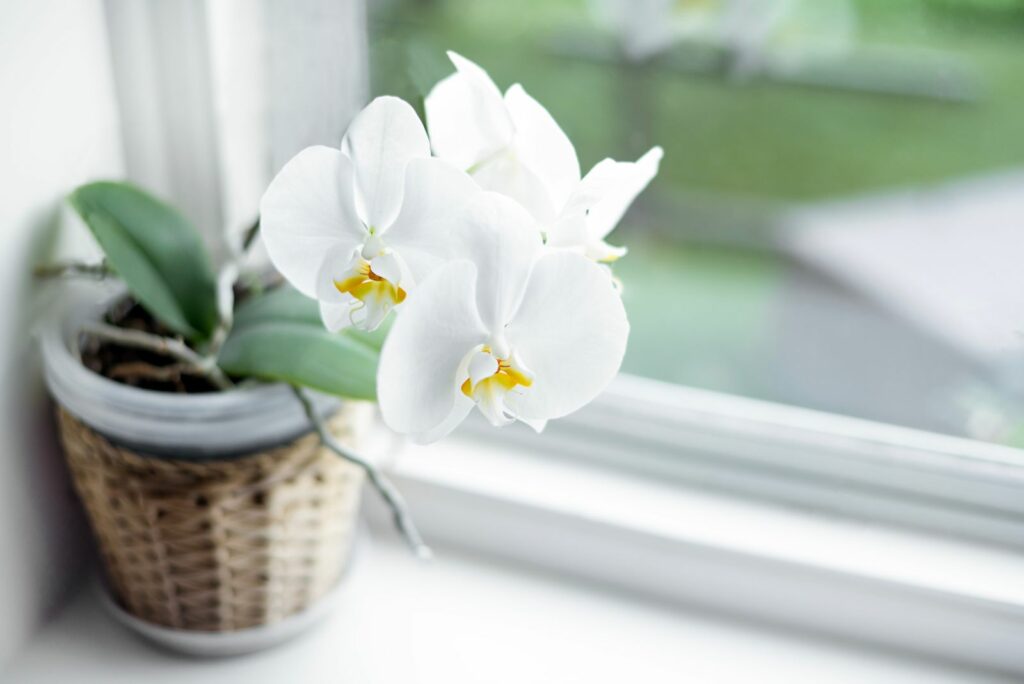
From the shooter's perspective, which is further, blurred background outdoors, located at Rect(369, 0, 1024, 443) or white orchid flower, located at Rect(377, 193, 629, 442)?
blurred background outdoors, located at Rect(369, 0, 1024, 443)

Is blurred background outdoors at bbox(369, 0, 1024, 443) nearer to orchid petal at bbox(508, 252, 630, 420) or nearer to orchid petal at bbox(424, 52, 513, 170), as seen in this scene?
orchid petal at bbox(424, 52, 513, 170)

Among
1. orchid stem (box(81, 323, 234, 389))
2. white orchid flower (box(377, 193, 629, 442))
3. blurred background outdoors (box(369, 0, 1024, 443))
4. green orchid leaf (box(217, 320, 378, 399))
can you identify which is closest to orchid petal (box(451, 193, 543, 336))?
white orchid flower (box(377, 193, 629, 442))

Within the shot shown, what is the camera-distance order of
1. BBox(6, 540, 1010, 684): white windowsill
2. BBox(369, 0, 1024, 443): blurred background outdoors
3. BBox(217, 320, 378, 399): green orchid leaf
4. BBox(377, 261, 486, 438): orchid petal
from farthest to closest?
1. BBox(369, 0, 1024, 443): blurred background outdoors
2. BBox(6, 540, 1010, 684): white windowsill
3. BBox(217, 320, 378, 399): green orchid leaf
4. BBox(377, 261, 486, 438): orchid petal

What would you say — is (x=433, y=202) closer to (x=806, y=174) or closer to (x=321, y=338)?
(x=321, y=338)

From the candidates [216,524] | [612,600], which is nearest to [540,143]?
[216,524]

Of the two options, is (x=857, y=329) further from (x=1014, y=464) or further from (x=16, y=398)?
(x=16, y=398)

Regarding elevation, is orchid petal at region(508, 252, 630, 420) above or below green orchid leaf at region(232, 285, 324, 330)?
above

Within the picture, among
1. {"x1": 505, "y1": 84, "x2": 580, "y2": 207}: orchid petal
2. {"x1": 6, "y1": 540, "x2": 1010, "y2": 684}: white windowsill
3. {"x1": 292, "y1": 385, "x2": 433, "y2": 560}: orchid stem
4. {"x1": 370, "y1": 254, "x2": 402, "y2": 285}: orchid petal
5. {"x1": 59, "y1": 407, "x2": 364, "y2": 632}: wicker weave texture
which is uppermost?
{"x1": 505, "y1": 84, "x2": 580, "y2": 207}: orchid petal

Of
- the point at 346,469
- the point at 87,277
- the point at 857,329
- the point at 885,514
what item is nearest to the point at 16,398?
the point at 87,277
